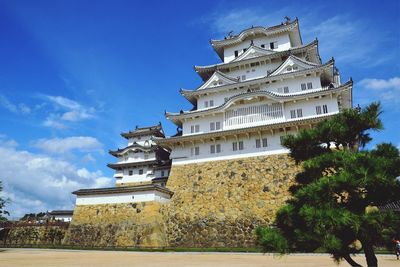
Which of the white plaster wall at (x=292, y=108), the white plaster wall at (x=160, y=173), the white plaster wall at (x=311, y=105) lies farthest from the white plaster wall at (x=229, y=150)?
the white plaster wall at (x=160, y=173)

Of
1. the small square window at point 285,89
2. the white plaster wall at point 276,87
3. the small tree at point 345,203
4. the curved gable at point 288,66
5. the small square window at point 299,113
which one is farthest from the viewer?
the curved gable at point 288,66

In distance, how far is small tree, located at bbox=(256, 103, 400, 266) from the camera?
626 centimetres

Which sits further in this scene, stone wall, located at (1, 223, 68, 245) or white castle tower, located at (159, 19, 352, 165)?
stone wall, located at (1, 223, 68, 245)

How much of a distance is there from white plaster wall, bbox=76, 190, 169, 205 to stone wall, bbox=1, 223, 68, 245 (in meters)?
6.03

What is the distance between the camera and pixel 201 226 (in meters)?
25.5

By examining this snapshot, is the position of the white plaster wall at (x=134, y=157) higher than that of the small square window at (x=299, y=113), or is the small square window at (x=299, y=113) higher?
the white plaster wall at (x=134, y=157)

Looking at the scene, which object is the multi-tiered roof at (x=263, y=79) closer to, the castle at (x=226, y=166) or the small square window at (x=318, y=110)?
the castle at (x=226, y=166)

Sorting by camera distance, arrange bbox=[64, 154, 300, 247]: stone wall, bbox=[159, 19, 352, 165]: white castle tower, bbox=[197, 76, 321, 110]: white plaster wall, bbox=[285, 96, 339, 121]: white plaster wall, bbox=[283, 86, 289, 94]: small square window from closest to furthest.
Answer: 1. bbox=[64, 154, 300, 247]: stone wall
2. bbox=[285, 96, 339, 121]: white plaster wall
3. bbox=[159, 19, 352, 165]: white castle tower
4. bbox=[197, 76, 321, 110]: white plaster wall
5. bbox=[283, 86, 289, 94]: small square window

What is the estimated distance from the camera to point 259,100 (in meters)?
28.1

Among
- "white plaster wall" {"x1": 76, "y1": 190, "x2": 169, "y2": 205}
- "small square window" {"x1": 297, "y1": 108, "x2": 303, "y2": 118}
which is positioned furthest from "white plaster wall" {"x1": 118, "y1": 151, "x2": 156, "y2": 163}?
"small square window" {"x1": 297, "y1": 108, "x2": 303, "y2": 118}

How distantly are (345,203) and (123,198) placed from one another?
75.3ft

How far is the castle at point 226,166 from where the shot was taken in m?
24.9

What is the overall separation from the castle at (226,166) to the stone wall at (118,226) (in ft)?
0.28

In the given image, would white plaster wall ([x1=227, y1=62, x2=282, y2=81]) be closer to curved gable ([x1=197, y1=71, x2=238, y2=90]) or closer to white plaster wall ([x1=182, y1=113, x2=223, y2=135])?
curved gable ([x1=197, y1=71, x2=238, y2=90])
